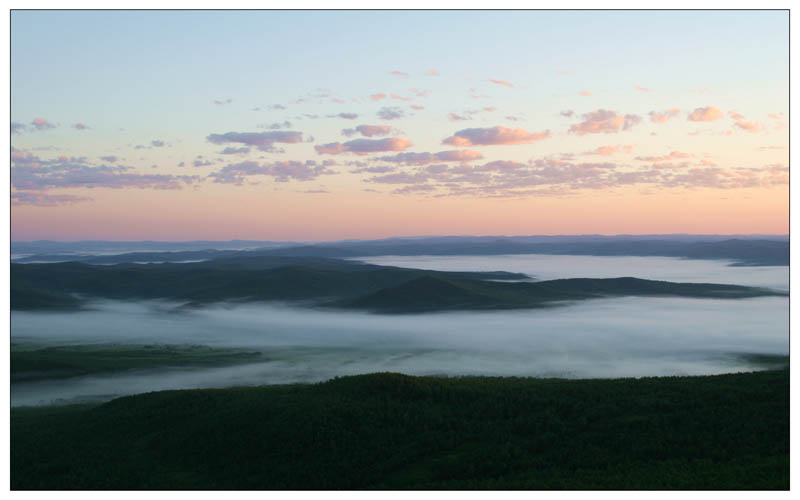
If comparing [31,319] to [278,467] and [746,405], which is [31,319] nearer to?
[278,467]

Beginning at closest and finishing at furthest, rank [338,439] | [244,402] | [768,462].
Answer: [768,462], [338,439], [244,402]

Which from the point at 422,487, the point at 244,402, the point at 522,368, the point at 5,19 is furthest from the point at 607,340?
the point at 5,19

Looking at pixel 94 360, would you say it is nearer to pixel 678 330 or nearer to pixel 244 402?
pixel 244 402

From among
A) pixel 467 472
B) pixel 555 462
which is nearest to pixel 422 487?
pixel 467 472

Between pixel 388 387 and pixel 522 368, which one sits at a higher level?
pixel 388 387

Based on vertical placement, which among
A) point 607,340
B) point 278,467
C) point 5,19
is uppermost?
point 5,19

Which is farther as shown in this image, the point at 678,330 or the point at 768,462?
the point at 678,330

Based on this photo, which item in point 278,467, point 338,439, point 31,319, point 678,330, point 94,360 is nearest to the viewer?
point 278,467
